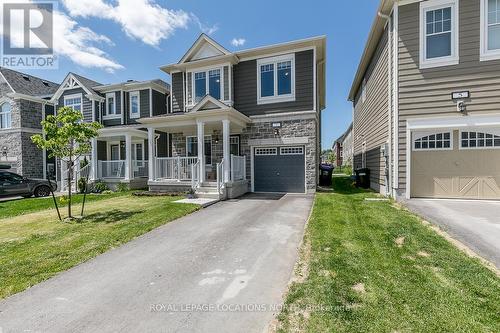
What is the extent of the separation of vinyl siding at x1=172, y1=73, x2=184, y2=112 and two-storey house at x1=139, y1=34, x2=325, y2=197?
24.2 inches

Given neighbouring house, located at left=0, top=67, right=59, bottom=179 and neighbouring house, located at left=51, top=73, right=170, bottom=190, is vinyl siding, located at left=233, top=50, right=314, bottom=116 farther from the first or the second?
neighbouring house, located at left=0, top=67, right=59, bottom=179

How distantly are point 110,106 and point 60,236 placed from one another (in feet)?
48.7

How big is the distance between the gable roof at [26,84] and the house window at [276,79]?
18715 millimetres

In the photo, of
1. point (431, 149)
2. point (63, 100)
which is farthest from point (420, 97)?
point (63, 100)

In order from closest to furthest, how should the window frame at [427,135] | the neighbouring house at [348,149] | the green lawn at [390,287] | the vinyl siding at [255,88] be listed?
the green lawn at [390,287]
the window frame at [427,135]
the vinyl siding at [255,88]
the neighbouring house at [348,149]

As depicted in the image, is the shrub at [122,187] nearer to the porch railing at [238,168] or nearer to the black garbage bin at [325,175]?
the porch railing at [238,168]

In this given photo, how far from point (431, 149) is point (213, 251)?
847cm

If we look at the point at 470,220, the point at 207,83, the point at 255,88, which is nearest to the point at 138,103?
the point at 207,83

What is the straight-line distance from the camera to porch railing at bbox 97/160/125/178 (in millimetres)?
15305

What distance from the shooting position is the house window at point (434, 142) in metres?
8.66

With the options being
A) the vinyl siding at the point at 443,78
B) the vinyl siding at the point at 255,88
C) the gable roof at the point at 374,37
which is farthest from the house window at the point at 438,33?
the vinyl siding at the point at 255,88

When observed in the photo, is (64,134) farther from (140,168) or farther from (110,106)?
(110,106)

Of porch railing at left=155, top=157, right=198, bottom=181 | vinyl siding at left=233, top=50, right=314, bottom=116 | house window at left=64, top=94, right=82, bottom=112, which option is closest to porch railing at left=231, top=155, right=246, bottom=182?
porch railing at left=155, top=157, right=198, bottom=181

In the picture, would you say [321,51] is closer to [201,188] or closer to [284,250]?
[201,188]
